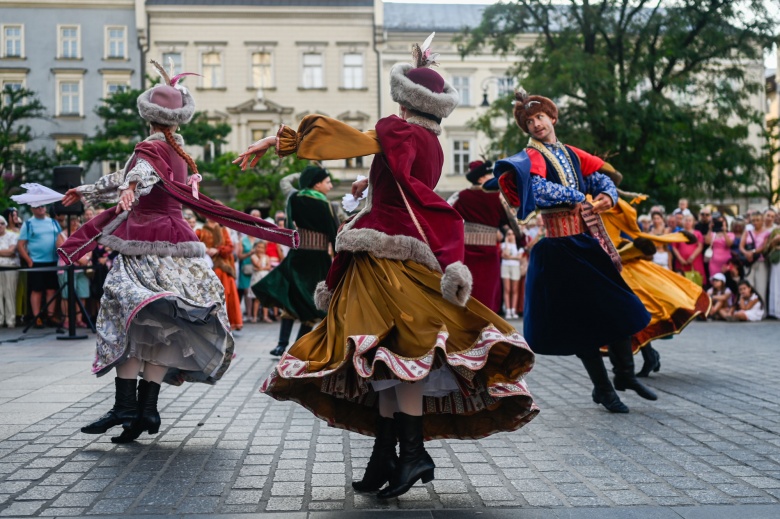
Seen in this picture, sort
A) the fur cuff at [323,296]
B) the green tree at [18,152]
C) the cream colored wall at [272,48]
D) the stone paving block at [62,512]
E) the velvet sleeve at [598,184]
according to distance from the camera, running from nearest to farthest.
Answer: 1. the stone paving block at [62,512]
2. the fur cuff at [323,296]
3. the velvet sleeve at [598,184]
4. the green tree at [18,152]
5. the cream colored wall at [272,48]

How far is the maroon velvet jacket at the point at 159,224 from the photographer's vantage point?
19.7 feet

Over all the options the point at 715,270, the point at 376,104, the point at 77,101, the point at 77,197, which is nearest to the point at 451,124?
the point at 376,104

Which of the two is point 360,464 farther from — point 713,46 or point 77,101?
point 77,101

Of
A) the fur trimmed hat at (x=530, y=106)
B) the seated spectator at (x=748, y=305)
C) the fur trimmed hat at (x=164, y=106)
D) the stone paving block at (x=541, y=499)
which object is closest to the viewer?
the stone paving block at (x=541, y=499)

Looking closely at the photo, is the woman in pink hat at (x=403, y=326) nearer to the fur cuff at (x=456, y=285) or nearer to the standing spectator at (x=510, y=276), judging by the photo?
the fur cuff at (x=456, y=285)

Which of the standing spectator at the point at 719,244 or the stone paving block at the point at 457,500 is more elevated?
the standing spectator at the point at 719,244

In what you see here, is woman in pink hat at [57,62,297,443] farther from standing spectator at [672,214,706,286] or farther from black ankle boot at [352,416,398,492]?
standing spectator at [672,214,706,286]

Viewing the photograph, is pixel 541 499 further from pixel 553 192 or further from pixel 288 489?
pixel 553 192

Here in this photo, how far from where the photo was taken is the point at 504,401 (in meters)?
4.68

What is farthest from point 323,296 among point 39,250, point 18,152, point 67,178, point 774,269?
point 18,152

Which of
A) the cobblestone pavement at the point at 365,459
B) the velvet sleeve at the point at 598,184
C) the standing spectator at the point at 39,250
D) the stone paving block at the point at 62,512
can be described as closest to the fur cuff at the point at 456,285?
the cobblestone pavement at the point at 365,459

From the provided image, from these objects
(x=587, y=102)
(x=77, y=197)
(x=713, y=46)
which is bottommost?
(x=77, y=197)

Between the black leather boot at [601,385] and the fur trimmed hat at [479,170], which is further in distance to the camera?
the fur trimmed hat at [479,170]

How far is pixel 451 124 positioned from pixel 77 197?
4427 centimetres
